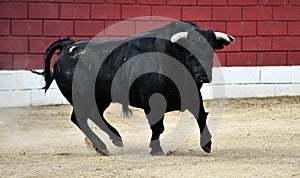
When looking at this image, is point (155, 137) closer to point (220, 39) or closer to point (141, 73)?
point (141, 73)

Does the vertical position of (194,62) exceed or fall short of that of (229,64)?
it exceeds it

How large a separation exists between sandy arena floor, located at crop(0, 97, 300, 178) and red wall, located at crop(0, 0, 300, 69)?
0.86 m

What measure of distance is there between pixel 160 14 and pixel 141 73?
448cm

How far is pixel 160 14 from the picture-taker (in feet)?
36.2

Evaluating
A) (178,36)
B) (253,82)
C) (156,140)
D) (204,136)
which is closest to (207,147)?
(204,136)

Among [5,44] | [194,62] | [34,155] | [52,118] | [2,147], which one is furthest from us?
[5,44]

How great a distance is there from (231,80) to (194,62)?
5.02 m

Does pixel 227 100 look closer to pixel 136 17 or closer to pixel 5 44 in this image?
pixel 136 17

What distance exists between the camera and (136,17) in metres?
10.9

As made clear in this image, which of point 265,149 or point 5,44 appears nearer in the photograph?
point 265,149

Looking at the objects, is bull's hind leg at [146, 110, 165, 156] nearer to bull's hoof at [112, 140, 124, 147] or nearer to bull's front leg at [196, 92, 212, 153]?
bull's front leg at [196, 92, 212, 153]

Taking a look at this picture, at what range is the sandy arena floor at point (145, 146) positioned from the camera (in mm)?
5879

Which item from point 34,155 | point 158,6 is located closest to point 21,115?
point 158,6

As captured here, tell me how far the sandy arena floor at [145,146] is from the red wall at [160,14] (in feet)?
2.83
